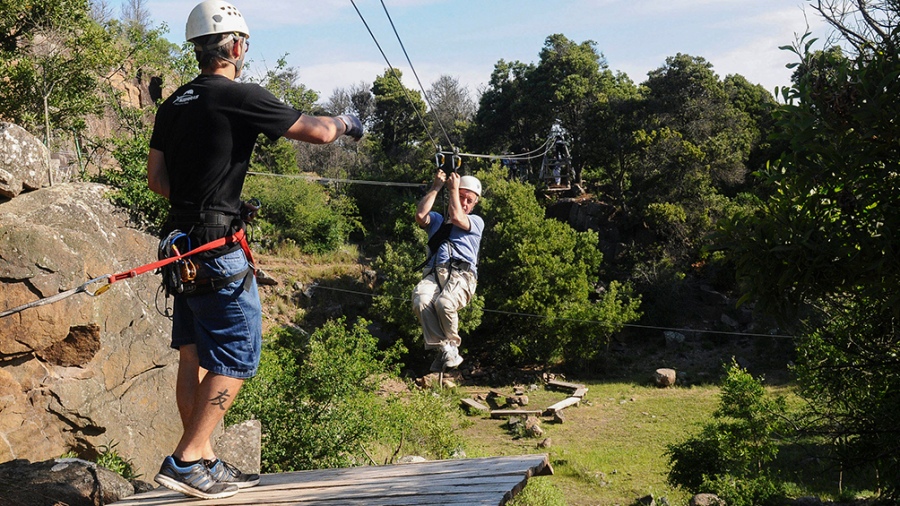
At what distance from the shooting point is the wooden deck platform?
3883mm

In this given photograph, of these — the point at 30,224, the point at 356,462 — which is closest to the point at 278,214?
the point at 356,462

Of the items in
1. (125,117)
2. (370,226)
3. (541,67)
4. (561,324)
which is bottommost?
(561,324)

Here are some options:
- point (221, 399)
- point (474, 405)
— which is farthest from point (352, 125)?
point (474, 405)

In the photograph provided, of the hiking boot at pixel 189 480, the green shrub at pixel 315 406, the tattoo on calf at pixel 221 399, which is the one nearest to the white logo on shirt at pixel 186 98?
the tattoo on calf at pixel 221 399

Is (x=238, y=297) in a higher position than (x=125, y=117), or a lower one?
lower

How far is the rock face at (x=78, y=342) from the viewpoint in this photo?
9.90 meters

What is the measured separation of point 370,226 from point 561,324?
14060mm

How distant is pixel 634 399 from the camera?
29.5m

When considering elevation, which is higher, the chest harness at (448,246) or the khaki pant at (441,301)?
the chest harness at (448,246)

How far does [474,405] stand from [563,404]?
3.12m

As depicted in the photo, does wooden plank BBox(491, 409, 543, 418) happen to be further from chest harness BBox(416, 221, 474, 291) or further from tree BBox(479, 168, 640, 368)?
chest harness BBox(416, 221, 474, 291)

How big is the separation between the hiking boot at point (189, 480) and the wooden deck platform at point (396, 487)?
0.05 meters

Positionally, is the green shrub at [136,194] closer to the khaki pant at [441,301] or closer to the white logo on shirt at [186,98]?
the khaki pant at [441,301]

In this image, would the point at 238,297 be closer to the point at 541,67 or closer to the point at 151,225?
the point at 151,225
